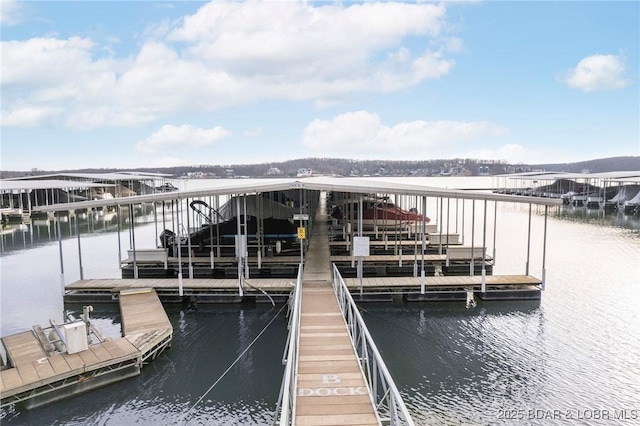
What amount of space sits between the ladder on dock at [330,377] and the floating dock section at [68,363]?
143 inches

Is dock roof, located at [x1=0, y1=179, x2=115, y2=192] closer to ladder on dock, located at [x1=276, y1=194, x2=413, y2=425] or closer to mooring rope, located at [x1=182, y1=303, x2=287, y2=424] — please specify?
mooring rope, located at [x1=182, y1=303, x2=287, y2=424]

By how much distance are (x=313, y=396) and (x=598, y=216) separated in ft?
143

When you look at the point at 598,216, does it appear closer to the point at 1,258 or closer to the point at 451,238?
the point at 451,238

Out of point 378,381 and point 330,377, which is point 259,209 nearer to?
point 378,381

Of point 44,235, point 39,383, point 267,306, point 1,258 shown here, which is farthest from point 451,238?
point 44,235

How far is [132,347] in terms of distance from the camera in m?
9.59

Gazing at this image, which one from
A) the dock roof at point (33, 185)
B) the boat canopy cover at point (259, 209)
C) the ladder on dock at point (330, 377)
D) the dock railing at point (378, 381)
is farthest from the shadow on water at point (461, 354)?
the dock roof at point (33, 185)

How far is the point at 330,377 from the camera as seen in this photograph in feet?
22.5

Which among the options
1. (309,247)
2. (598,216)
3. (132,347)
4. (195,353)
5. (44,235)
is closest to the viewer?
(132,347)

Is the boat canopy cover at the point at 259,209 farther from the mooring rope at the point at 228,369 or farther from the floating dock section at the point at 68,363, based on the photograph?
the floating dock section at the point at 68,363

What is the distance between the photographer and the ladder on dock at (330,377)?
5.65 metres

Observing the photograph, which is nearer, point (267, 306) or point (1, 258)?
point (267, 306)

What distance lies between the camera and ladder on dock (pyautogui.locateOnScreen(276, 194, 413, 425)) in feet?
18.5

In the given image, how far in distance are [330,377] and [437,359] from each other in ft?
14.4
